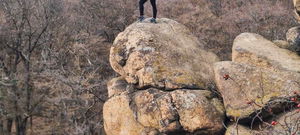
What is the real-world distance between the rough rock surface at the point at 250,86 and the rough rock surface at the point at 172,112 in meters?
0.57

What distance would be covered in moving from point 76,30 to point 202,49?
47.5ft

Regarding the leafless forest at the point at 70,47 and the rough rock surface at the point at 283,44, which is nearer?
the rough rock surface at the point at 283,44

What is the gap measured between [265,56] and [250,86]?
179 centimetres

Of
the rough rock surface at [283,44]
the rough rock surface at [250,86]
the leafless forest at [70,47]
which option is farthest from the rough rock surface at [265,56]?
the leafless forest at [70,47]

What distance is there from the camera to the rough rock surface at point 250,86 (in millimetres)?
11422

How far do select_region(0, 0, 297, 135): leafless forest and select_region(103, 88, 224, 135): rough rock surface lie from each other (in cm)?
786

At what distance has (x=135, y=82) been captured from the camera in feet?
44.0

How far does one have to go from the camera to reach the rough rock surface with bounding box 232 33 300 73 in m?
12.7

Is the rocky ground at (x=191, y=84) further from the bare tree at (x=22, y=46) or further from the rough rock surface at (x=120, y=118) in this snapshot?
the bare tree at (x=22, y=46)

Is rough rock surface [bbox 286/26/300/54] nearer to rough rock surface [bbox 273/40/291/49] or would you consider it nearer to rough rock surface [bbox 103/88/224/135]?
rough rock surface [bbox 273/40/291/49]

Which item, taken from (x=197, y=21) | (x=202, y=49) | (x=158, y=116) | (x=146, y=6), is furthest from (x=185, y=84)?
(x=146, y=6)

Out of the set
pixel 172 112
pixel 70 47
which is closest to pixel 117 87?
pixel 172 112

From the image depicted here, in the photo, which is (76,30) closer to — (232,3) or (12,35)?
(12,35)

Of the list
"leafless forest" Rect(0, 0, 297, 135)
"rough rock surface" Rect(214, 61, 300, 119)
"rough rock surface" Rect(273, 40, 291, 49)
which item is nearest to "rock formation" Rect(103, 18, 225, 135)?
"rough rock surface" Rect(214, 61, 300, 119)
